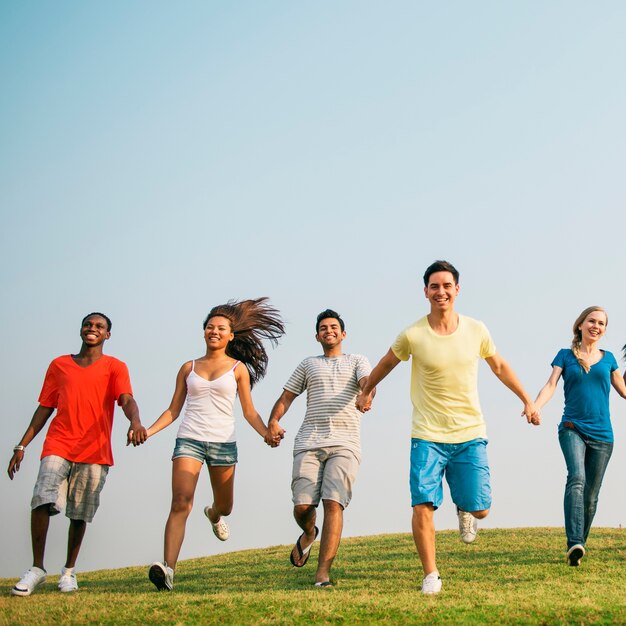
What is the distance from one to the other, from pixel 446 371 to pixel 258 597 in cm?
280

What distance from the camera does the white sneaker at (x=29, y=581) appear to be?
8.82 meters

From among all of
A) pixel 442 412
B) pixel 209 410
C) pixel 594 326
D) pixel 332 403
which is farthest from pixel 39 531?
pixel 594 326

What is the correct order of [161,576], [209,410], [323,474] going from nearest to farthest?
[161,576]
[323,474]
[209,410]

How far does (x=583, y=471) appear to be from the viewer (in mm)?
9930

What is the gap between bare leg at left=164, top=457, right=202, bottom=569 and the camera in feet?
28.4

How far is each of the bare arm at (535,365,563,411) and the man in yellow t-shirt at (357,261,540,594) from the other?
4.94 ft

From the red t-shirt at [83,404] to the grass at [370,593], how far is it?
60.3 inches

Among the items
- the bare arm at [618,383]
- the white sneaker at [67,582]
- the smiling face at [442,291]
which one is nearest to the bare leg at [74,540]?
the white sneaker at [67,582]

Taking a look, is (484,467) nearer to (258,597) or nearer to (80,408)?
(258,597)

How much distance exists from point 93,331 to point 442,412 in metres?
4.20

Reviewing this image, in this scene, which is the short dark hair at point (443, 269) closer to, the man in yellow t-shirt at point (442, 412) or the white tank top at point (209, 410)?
the man in yellow t-shirt at point (442, 412)

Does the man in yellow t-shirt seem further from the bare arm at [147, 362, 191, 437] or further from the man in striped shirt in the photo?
the bare arm at [147, 362, 191, 437]

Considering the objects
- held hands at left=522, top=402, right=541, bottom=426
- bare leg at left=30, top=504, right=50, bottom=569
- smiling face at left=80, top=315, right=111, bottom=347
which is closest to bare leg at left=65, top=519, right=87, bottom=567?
bare leg at left=30, top=504, right=50, bottom=569

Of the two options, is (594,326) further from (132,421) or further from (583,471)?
(132,421)
